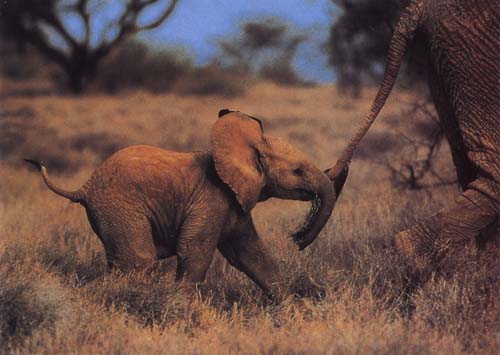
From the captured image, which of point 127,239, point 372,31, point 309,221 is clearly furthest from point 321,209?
point 372,31

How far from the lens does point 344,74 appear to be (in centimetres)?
2305

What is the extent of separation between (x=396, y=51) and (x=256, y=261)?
1.71 m

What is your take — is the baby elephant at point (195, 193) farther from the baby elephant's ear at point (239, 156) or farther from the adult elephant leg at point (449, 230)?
the adult elephant leg at point (449, 230)

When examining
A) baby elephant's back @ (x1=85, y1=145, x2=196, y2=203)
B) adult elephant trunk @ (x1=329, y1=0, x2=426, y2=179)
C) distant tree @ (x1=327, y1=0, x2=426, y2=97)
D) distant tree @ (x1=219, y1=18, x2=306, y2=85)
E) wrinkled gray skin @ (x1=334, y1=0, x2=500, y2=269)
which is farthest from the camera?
distant tree @ (x1=219, y1=18, x2=306, y2=85)

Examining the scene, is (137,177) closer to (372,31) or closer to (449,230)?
(449,230)

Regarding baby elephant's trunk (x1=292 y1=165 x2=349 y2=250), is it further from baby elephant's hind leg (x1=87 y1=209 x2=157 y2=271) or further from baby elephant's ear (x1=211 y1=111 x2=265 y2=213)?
baby elephant's hind leg (x1=87 y1=209 x2=157 y2=271)

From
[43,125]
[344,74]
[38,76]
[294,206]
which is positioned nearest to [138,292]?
[294,206]

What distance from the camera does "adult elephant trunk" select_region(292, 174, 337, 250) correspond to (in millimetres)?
5414

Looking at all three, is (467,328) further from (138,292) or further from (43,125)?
(43,125)

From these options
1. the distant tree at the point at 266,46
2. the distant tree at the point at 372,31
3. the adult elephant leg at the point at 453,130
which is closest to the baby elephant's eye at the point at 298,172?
the adult elephant leg at the point at 453,130

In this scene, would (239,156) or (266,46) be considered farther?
(266,46)

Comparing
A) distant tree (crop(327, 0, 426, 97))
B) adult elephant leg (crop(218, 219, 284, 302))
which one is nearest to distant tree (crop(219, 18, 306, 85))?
distant tree (crop(327, 0, 426, 97))

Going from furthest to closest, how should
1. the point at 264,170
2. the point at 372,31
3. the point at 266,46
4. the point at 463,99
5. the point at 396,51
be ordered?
the point at 266,46 → the point at 372,31 → the point at 264,170 → the point at 396,51 → the point at 463,99

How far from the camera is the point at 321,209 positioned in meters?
5.45
